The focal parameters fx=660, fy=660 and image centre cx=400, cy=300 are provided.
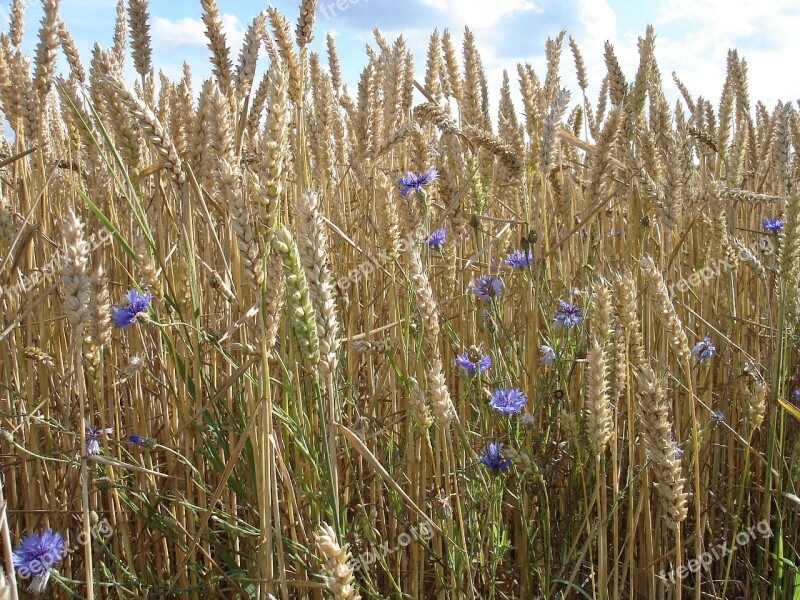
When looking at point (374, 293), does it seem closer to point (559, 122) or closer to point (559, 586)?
point (559, 122)

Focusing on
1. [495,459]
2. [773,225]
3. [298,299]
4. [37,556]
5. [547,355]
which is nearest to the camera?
[298,299]

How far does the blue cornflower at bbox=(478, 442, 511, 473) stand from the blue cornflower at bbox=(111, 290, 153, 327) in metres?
0.74

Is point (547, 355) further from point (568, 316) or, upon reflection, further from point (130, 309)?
point (130, 309)

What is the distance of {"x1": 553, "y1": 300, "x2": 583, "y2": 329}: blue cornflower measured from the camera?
1583 millimetres

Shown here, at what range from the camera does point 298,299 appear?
0.82 m

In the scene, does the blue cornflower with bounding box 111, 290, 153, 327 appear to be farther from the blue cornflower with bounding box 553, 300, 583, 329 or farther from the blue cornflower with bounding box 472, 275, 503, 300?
the blue cornflower with bounding box 553, 300, 583, 329

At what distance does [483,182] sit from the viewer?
190 centimetres

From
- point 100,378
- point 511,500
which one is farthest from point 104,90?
point 511,500

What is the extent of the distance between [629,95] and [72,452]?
1564 mm

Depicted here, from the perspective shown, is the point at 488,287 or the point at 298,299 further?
the point at 488,287

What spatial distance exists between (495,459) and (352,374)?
0.45 m
